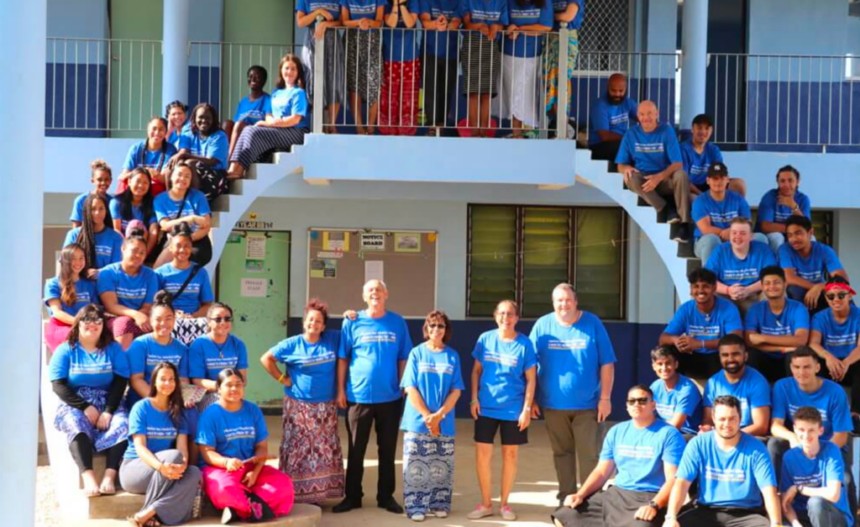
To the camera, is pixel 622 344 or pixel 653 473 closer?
pixel 653 473

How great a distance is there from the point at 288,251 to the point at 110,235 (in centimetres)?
473

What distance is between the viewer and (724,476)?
7570 mm

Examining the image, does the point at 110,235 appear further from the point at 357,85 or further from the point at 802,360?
the point at 802,360

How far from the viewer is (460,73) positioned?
11297 millimetres

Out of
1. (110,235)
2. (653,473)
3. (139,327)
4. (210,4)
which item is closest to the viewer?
(653,473)

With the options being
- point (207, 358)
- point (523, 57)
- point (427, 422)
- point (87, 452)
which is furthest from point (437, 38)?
point (87, 452)

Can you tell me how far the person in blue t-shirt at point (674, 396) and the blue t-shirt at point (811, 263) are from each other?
5.79 feet

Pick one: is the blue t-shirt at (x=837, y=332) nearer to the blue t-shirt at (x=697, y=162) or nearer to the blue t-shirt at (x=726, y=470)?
the blue t-shirt at (x=726, y=470)

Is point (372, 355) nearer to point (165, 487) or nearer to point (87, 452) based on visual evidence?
point (165, 487)

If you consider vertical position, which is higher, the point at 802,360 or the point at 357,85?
the point at 357,85

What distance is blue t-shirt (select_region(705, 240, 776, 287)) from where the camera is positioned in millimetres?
9367

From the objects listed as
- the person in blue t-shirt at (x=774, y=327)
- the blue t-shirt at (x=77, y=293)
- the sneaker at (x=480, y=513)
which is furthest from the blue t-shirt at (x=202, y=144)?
the person in blue t-shirt at (x=774, y=327)

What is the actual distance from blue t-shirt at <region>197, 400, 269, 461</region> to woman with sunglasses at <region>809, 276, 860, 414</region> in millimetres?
4009

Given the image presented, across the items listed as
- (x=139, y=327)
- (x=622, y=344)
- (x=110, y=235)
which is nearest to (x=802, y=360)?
(x=139, y=327)
